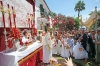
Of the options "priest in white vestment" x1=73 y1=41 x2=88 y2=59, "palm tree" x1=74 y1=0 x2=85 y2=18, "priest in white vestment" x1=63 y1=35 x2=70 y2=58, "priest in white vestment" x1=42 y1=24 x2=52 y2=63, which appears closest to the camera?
"priest in white vestment" x1=42 y1=24 x2=52 y2=63

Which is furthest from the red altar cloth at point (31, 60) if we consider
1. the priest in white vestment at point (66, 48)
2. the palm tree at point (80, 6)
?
the palm tree at point (80, 6)

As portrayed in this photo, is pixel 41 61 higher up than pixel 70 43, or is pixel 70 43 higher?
pixel 70 43

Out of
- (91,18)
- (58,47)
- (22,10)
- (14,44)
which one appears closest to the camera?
(14,44)

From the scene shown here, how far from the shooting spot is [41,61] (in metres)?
7.46

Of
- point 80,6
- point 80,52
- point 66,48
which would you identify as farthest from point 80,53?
point 80,6

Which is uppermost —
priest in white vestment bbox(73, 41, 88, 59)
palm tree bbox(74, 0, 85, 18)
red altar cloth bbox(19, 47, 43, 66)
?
palm tree bbox(74, 0, 85, 18)

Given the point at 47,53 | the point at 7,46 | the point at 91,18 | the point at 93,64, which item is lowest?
the point at 93,64

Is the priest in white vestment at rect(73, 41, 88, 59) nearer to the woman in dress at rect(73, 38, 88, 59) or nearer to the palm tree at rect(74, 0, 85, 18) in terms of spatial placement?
the woman in dress at rect(73, 38, 88, 59)

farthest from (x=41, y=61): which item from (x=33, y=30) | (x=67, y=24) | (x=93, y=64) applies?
(x=67, y=24)

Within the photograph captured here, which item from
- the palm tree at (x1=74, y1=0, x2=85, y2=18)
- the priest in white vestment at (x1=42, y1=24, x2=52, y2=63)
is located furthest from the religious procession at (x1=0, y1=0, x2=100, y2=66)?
the palm tree at (x1=74, y1=0, x2=85, y2=18)

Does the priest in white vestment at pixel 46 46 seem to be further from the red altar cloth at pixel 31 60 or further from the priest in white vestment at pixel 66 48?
the priest in white vestment at pixel 66 48

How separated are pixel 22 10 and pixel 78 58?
4521mm

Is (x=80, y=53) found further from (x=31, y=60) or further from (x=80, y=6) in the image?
(x=80, y=6)

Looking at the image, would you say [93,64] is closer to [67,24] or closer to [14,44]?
[14,44]
